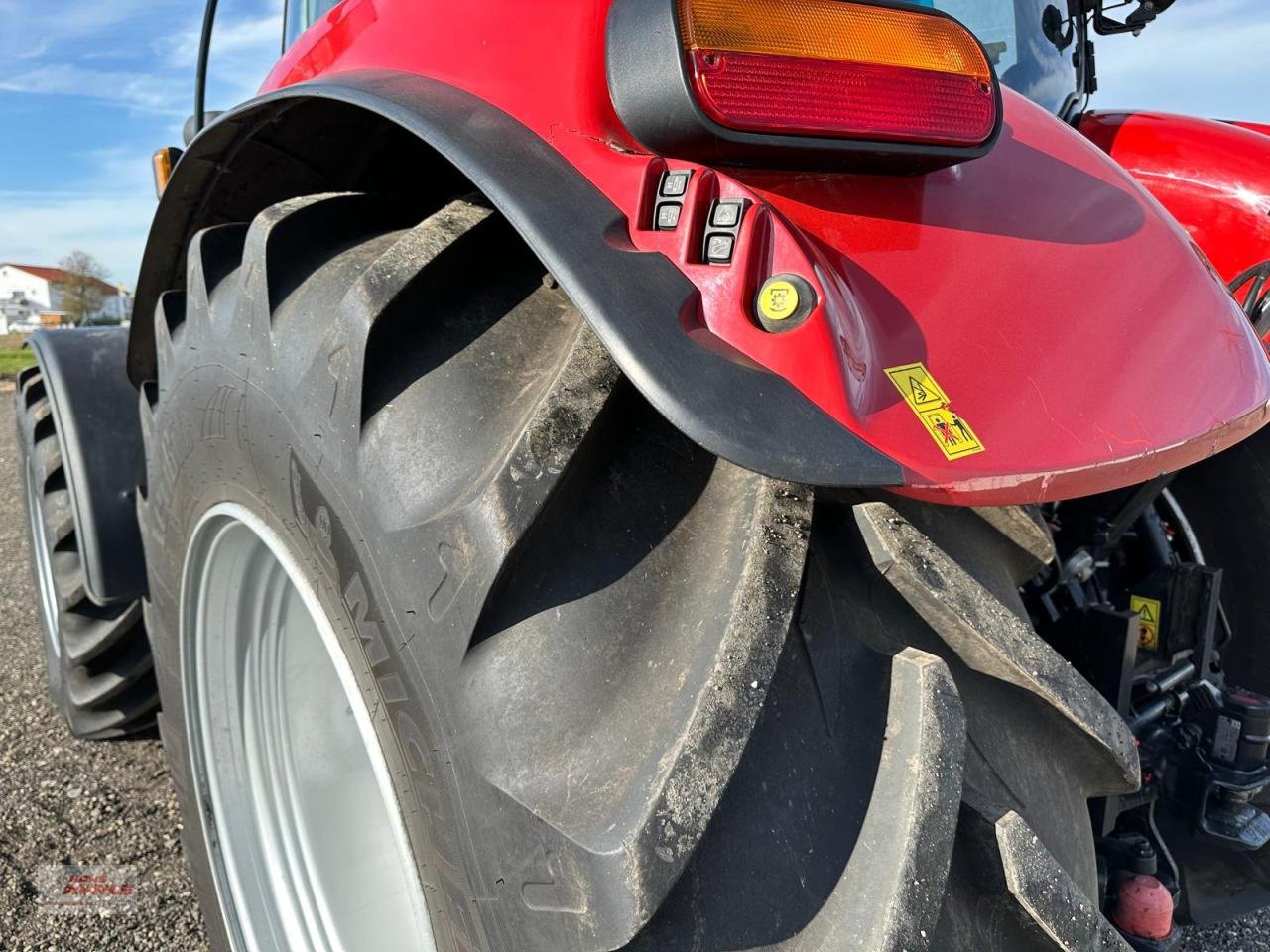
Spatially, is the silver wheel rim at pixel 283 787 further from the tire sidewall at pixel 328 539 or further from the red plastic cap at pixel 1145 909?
the red plastic cap at pixel 1145 909

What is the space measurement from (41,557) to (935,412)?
104 inches

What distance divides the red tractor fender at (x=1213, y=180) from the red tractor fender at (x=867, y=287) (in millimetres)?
753

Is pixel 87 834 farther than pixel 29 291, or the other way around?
pixel 29 291

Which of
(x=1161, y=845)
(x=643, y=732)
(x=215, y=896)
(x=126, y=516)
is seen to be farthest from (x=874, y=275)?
(x=126, y=516)

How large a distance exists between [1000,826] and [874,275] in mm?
410

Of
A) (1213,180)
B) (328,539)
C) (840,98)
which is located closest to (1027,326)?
(840,98)

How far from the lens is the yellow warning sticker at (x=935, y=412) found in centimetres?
70

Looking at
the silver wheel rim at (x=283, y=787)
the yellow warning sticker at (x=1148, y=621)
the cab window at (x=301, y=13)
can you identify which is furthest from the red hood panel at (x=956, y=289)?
the cab window at (x=301, y=13)

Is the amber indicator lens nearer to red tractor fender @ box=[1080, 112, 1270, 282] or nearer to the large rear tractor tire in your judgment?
red tractor fender @ box=[1080, 112, 1270, 282]

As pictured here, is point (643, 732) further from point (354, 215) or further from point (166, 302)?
point (166, 302)

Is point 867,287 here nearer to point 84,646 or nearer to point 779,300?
point 779,300

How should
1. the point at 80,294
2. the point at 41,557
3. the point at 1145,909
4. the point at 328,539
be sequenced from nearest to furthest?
1. the point at 328,539
2. the point at 1145,909
3. the point at 41,557
4. the point at 80,294

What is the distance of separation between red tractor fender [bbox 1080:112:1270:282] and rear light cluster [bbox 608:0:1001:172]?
1.11 m

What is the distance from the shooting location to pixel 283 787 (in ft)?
4.70
